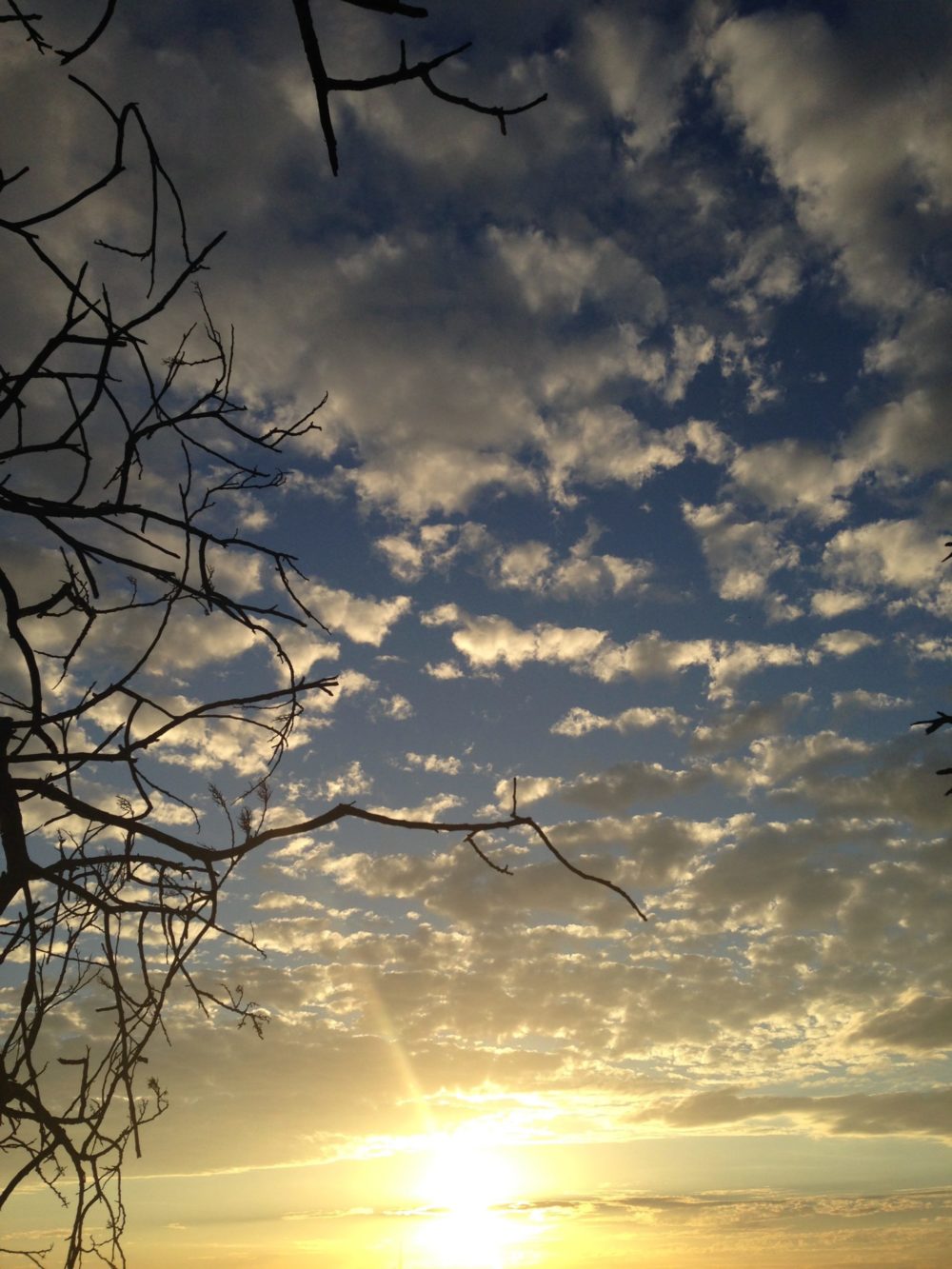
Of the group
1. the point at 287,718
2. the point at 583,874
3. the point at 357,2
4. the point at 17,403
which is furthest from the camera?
the point at 287,718

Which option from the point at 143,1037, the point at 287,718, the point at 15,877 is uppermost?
the point at 287,718

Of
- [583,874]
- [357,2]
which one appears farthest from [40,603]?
[357,2]

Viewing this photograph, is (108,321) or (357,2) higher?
(108,321)

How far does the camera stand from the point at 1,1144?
96.3 inches

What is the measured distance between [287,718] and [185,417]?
0.98 metres

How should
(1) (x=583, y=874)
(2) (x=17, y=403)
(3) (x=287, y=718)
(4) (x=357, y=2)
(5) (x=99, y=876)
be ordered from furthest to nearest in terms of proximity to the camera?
(3) (x=287, y=718) < (5) (x=99, y=876) < (2) (x=17, y=403) < (1) (x=583, y=874) < (4) (x=357, y=2)

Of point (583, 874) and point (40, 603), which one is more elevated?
point (40, 603)

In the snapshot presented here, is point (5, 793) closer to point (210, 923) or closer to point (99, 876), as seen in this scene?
point (99, 876)

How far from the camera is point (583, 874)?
2189mm

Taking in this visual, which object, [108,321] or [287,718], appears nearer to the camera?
[108,321]

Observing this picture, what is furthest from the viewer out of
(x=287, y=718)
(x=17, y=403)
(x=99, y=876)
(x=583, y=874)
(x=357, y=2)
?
(x=287, y=718)

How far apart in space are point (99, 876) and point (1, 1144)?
Result: 71 centimetres

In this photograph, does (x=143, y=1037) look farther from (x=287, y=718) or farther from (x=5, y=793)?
(x=287, y=718)

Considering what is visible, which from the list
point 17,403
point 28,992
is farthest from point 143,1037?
point 17,403
